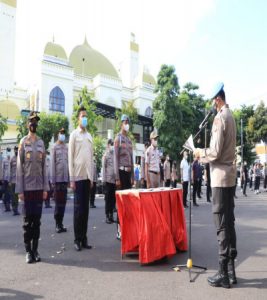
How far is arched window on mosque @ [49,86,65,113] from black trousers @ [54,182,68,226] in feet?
122

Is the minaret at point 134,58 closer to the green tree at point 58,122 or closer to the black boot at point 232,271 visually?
the green tree at point 58,122

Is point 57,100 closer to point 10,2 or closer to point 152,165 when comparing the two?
point 10,2

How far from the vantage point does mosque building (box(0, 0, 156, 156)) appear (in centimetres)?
4394

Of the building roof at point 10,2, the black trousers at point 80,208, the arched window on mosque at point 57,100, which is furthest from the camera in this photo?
the building roof at point 10,2

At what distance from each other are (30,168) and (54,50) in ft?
157

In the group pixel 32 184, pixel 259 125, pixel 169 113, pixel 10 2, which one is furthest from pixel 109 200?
pixel 10 2

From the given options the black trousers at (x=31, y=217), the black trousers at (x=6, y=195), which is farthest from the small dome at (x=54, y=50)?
the black trousers at (x=31, y=217)

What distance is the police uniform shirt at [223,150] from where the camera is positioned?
4.09 m

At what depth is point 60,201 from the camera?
7.82 m

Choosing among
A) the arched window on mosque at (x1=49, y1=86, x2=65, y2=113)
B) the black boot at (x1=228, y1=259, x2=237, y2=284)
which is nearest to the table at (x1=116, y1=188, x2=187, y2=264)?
the black boot at (x1=228, y1=259, x2=237, y2=284)

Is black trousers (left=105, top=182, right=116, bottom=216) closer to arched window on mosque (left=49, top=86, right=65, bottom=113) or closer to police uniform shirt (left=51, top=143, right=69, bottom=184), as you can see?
police uniform shirt (left=51, top=143, right=69, bottom=184)

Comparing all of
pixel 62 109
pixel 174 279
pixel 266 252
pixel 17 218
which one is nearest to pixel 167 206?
pixel 174 279

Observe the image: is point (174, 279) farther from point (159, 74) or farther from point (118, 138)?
point (159, 74)

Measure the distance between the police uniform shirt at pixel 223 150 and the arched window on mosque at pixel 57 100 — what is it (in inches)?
1639
